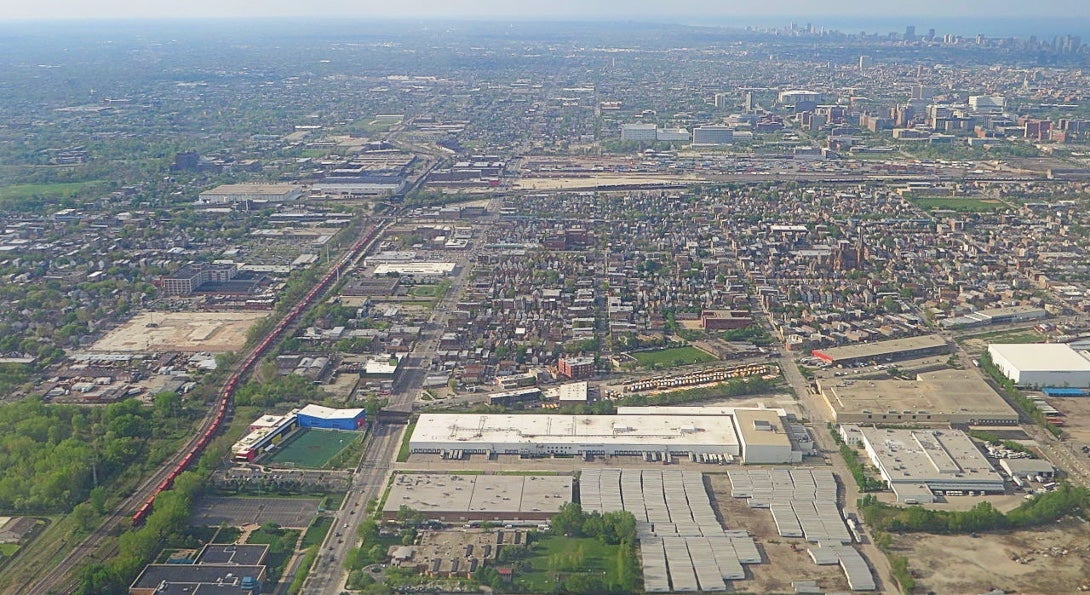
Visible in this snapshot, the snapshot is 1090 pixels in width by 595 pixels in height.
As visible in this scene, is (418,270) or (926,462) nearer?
(926,462)

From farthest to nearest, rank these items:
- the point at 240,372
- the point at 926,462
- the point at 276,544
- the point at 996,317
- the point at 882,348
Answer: the point at 996,317 → the point at 882,348 → the point at 240,372 → the point at 926,462 → the point at 276,544

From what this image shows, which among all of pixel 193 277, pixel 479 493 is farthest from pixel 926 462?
pixel 193 277

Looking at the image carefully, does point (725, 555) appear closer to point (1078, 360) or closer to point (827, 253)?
point (1078, 360)

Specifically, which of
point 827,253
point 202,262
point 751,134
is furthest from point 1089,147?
point 202,262

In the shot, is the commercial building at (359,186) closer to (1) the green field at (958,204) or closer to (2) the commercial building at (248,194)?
(2) the commercial building at (248,194)

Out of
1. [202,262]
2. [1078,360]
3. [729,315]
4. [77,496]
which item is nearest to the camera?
[77,496]

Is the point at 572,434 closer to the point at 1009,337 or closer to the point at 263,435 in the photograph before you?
the point at 263,435
